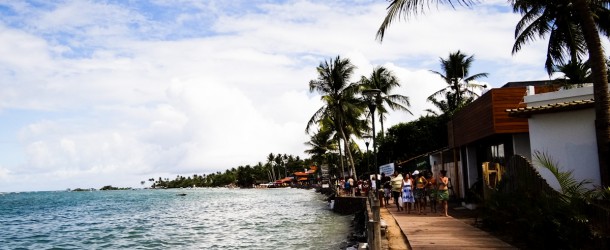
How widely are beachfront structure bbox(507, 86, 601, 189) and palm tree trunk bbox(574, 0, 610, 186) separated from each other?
7.58 ft

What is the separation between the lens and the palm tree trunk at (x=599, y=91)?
988 centimetres

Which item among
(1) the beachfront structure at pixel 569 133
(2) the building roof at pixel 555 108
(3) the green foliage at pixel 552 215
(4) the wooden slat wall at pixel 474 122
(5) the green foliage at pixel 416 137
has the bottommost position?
(3) the green foliage at pixel 552 215

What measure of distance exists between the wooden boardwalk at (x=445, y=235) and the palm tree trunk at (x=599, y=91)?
8.09 feet

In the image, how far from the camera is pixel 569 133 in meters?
13.1

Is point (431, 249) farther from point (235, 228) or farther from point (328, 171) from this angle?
point (328, 171)

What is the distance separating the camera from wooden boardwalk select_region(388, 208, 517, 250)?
979cm

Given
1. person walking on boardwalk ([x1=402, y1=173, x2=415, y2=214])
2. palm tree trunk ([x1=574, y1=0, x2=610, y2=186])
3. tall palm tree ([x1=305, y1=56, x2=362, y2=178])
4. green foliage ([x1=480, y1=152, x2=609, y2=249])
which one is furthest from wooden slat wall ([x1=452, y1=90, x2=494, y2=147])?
tall palm tree ([x1=305, y1=56, x2=362, y2=178])

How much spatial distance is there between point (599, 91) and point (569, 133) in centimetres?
338

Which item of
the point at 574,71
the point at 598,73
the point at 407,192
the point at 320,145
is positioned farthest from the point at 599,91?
the point at 320,145

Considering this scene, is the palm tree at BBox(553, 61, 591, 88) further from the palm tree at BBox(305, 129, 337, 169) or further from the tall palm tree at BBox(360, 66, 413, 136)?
the palm tree at BBox(305, 129, 337, 169)

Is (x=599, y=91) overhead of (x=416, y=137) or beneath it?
beneath

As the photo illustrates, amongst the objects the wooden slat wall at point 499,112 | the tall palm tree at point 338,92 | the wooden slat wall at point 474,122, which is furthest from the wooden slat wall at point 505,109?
the tall palm tree at point 338,92

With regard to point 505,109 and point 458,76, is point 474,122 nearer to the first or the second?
point 505,109

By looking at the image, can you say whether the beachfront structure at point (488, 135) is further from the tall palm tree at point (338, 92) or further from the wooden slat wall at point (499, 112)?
the tall palm tree at point (338, 92)
